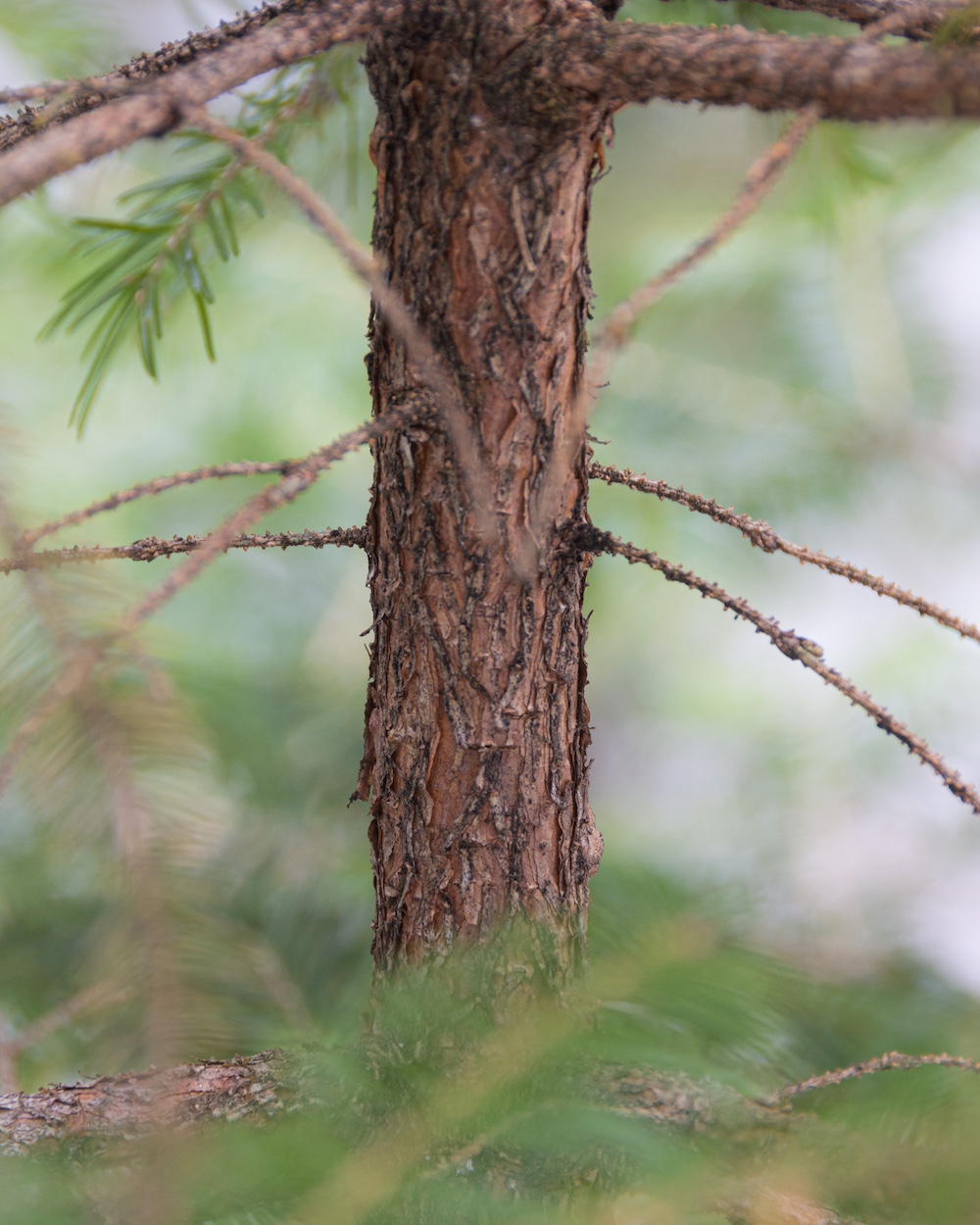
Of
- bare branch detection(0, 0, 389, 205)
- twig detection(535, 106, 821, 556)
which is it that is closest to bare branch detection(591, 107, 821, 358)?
twig detection(535, 106, 821, 556)

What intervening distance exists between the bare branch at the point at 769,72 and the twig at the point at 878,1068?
22 cm

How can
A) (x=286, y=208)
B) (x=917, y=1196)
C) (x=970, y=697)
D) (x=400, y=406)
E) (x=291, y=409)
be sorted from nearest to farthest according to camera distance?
1. (x=917, y=1196)
2. (x=400, y=406)
3. (x=286, y=208)
4. (x=970, y=697)
5. (x=291, y=409)

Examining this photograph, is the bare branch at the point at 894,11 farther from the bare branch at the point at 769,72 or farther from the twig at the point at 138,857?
the twig at the point at 138,857

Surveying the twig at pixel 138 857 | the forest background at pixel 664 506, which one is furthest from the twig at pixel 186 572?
the forest background at pixel 664 506

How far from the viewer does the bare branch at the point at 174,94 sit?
0.63ft

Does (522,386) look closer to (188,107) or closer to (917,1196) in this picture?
(188,107)

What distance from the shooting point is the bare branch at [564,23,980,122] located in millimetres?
207

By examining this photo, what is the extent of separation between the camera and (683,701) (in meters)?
1.18

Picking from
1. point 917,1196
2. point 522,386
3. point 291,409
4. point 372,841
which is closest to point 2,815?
point 372,841

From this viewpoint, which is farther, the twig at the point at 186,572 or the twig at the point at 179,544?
the twig at the point at 179,544

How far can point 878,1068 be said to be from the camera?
0.27 meters

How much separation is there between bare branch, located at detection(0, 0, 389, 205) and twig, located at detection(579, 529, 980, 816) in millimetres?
169

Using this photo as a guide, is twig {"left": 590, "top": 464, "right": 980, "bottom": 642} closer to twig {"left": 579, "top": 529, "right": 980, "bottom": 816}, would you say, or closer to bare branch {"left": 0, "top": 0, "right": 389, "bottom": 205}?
twig {"left": 579, "top": 529, "right": 980, "bottom": 816}

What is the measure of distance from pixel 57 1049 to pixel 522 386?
0.39 meters
